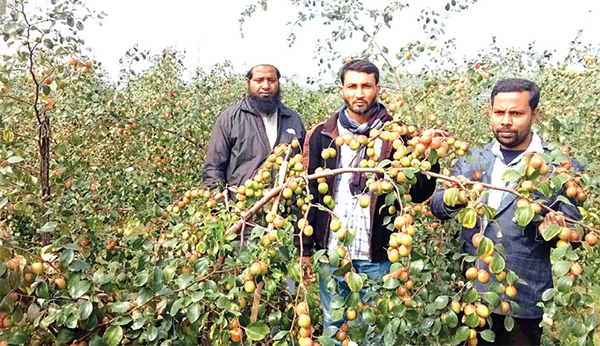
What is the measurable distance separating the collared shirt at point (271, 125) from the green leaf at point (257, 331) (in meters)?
1.97

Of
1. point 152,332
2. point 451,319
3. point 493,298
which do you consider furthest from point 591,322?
point 152,332

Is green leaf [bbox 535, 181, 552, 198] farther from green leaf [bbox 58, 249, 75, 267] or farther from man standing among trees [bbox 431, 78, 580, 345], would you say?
green leaf [bbox 58, 249, 75, 267]

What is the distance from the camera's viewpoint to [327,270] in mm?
1252

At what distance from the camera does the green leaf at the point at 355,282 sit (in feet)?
3.81

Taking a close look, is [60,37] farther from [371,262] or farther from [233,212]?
[371,262]

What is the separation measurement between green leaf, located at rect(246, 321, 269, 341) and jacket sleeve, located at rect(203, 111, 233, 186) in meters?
1.81

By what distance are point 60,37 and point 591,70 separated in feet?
13.2

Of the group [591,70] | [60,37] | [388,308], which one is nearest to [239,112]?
[60,37]

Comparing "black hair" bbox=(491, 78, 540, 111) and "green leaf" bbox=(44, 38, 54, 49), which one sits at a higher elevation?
"green leaf" bbox=(44, 38, 54, 49)

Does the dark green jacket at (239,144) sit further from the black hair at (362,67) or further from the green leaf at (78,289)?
the green leaf at (78,289)

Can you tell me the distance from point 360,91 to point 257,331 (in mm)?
1390

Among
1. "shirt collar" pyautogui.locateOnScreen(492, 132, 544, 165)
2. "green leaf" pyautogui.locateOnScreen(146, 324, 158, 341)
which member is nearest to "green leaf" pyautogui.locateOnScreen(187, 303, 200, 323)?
"green leaf" pyautogui.locateOnScreen(146, 324, 158, 341)

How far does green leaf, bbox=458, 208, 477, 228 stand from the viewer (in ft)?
3.66

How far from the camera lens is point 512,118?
1.86 metres
